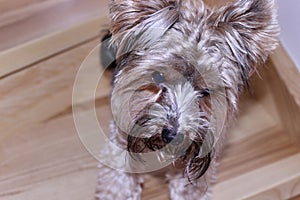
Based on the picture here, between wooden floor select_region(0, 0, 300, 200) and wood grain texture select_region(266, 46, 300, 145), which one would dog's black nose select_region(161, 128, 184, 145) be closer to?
wooden floor select_region(0, 0, 300, 200)

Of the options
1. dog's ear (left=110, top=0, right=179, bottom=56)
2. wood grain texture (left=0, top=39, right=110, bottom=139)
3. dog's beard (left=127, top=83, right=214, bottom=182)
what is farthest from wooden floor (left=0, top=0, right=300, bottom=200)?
dog's ear (left=110, top=0, right=179, bottom=56)

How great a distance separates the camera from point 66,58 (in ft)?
6.66

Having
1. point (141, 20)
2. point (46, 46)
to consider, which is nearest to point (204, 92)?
point (141, 20)

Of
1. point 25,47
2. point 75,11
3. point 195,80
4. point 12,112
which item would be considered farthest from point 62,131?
point 195,80

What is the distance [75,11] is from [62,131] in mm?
476

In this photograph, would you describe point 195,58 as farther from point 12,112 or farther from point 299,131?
point 12,112

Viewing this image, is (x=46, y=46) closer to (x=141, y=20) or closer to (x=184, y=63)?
(x=141, y=20)

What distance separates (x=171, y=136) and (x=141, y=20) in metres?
0.29

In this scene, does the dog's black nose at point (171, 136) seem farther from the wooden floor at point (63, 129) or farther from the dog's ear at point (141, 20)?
the wooden floor at point (63, 129)

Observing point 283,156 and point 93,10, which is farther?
point 93,10

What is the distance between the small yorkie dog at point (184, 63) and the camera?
1.44 meters

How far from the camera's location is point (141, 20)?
1491mm

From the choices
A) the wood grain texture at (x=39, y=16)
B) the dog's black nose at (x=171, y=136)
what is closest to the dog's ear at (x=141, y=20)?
the dog's black nose at (x=171, y=136)

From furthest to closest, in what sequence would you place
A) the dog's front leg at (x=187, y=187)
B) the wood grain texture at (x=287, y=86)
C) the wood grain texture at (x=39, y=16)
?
the wood grain texture at (x=39, y=16) < the wood grain texture at (x=287, y=86) < the dog's front leg at (x=187, y=187)
